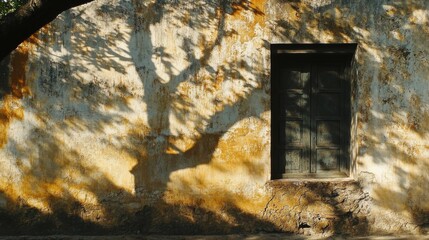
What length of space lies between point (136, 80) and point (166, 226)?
1774 mm

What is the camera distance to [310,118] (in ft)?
20.1

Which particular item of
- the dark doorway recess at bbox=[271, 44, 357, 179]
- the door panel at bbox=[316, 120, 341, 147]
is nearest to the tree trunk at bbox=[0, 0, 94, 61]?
the dark doorway recess at bbox=[271, 44, 357, 179]

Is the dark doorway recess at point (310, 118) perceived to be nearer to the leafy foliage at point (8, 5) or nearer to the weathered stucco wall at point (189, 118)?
the weathered stucco wall at point (189, 118)

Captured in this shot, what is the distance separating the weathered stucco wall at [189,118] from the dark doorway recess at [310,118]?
0.99 ft

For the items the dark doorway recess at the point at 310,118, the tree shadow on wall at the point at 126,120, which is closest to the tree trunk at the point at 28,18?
the tree shadow on wall at the point at 126,120

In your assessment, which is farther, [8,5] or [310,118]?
[8,5]

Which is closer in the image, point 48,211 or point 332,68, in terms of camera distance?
point 48,211

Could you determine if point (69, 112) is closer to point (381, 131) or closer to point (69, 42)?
point (69, 42)

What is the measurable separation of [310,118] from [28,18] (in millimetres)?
3560

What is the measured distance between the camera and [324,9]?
587 cm

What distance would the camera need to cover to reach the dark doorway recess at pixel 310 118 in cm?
613

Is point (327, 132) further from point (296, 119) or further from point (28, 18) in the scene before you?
point (28, 18)

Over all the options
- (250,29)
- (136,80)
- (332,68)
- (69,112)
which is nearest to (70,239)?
(69,112)

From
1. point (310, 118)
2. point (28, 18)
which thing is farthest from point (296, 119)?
point (28, 18)
